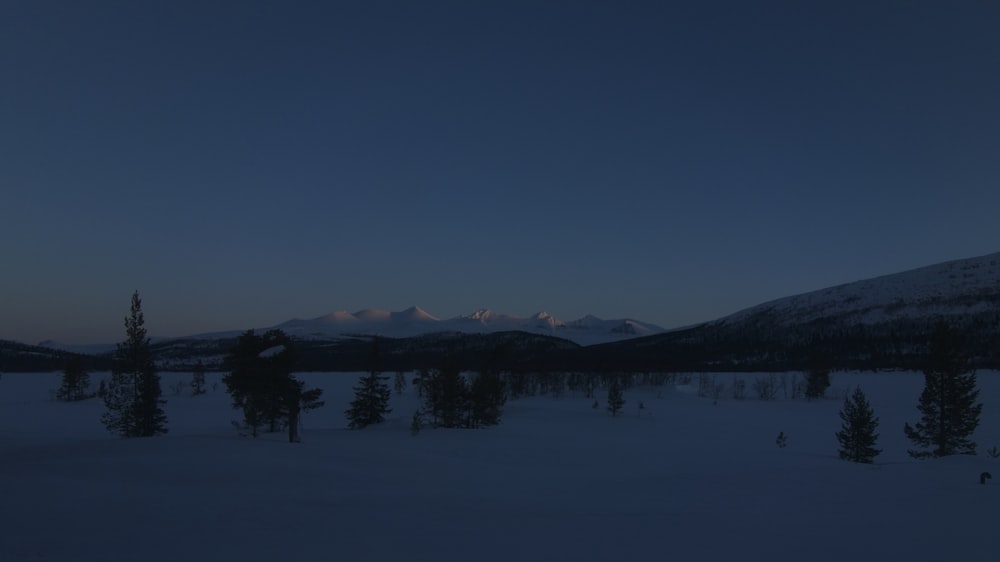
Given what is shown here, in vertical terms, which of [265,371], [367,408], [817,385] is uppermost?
[265,371]

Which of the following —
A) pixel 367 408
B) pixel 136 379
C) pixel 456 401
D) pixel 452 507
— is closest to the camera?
pixel 452 507

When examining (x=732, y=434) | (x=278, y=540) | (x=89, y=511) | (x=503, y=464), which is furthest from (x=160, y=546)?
(x=732, y=434)

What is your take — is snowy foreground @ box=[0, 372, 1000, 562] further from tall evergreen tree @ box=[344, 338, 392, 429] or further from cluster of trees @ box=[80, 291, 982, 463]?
tall evergreen tree @ box=[344, 338, 392, 429]

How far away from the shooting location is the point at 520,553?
10.2 m

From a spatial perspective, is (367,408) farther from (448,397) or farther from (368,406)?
(448,397)

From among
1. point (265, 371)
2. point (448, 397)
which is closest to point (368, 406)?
point (448, 397)

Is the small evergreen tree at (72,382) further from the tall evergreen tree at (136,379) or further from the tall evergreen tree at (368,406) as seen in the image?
the tall evergreen tree at (136,379)

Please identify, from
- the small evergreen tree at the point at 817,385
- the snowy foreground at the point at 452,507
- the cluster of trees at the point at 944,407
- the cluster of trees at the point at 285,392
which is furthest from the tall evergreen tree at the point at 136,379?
the small evergreen tree at the point at 817,385

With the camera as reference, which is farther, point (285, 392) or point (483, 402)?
point (483, 402)

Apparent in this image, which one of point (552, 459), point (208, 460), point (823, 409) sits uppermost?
point (208, 460)

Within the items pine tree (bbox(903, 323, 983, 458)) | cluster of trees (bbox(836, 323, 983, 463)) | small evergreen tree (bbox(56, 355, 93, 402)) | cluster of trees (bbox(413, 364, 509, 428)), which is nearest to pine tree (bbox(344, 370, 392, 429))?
cluster of trees (bbox(413, 364, 509, 428))

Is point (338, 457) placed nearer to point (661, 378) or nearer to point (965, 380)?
point (965, 380)

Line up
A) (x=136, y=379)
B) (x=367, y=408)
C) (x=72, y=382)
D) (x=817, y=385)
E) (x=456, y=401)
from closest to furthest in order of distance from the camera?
(x=136, y=379) → (x=456, y=401) → (x=367, y=408) → (x=72, y=382) → (x=817, y=385)

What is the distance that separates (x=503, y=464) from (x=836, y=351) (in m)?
178
